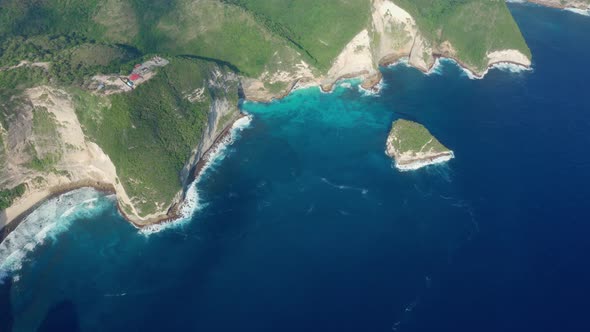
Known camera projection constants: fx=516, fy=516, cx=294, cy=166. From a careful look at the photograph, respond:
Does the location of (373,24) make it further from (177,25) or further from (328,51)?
(177,25)

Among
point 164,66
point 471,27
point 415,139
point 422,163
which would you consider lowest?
point 422,163

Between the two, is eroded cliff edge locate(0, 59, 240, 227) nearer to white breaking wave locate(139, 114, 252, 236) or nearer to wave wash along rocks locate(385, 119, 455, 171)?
white breaking wave locate(139, 114, 252, 236)

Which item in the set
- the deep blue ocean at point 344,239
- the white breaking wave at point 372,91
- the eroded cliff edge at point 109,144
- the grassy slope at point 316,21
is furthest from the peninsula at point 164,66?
the deep blue ocean at point 344,239

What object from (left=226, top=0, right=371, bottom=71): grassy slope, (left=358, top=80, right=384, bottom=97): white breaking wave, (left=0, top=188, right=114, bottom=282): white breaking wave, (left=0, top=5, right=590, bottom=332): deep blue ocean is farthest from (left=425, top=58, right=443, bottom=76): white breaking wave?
(left=0, top=188, right=114, bottom=282): white breaking wave

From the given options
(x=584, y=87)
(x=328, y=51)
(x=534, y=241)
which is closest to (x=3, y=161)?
(x=328, y=51)

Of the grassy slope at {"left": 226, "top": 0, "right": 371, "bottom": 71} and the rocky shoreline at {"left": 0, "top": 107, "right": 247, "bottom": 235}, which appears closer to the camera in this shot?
the rocky shoreline at {"left": 0, "top": 107, "right": 247, "bottom": 235}

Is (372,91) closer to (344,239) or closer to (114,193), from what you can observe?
(344,239)

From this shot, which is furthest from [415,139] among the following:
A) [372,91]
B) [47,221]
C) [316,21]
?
[47,221]

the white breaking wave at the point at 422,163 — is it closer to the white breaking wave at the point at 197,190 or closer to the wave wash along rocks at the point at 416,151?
the wave wash along rocks at the point at 416,151
